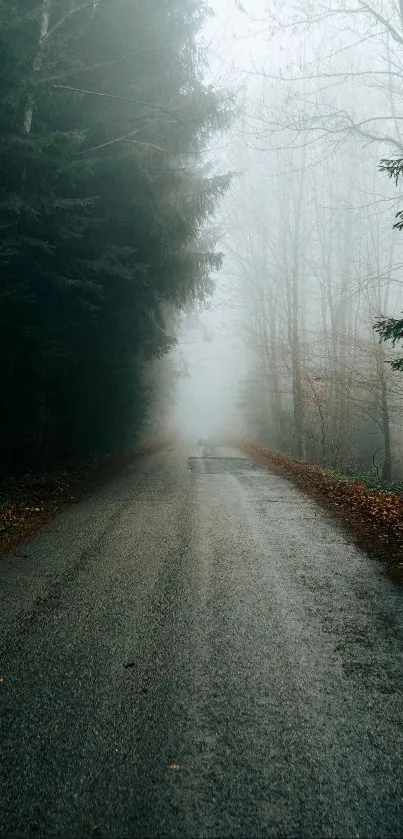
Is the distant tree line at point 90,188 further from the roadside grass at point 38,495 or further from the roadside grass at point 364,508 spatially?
the roadside grass at point 364,508

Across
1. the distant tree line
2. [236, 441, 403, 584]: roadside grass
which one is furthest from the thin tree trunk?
[236, 441, 403, 584]: roadside grass

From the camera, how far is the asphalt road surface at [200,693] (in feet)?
6.58

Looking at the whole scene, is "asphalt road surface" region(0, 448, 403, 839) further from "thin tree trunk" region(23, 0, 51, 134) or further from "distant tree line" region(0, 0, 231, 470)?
"thin tree trunk" region(23, 0, 51, 134)

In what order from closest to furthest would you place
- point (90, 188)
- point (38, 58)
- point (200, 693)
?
1. point (200, 693)
2. point (38, 58)
3. point (90, 188)

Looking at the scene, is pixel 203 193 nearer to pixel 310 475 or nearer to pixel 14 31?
pixel 14 31

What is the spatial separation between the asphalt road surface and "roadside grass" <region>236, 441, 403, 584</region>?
458mm

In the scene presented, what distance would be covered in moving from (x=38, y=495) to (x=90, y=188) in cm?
701

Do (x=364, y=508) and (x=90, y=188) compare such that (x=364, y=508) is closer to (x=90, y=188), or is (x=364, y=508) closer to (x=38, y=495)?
(x=38, y=495)

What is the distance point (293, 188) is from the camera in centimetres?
1922

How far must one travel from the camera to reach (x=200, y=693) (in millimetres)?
2787

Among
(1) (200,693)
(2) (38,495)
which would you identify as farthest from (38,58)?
(1) (200,693)

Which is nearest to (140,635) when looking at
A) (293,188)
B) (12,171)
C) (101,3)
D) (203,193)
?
(12,171)

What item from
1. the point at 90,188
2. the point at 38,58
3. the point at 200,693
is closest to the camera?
the point at 200,693

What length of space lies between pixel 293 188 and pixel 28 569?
1906 centimetres
